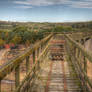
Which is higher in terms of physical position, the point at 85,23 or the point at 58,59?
the point at 85,23

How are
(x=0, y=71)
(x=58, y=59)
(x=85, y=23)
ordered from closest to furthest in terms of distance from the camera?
(x=0, y=71)
(x=58, y=59)
(x=85, y=23)

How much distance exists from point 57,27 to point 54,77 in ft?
234

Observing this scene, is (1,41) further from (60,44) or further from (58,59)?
(58,59)

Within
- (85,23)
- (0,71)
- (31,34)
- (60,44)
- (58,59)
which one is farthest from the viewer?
(31,34)

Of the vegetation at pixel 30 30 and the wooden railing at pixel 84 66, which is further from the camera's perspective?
the vegetation at pixel 30 30

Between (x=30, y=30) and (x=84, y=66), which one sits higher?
(x=30, y=30)

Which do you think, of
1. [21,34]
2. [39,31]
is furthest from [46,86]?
[21,34]

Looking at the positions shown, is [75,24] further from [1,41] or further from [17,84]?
[17,84]

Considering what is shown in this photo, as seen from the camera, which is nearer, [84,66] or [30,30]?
[84,66]

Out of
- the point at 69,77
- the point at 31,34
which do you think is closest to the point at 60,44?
the point at 69,77

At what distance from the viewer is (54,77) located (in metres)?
5.15

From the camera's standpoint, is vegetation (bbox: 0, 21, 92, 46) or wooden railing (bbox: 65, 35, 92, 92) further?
vegetation (bbox: 0, 21, 92, 46)

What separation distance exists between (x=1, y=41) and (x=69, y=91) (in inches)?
3348

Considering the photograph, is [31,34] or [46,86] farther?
[31,34]
